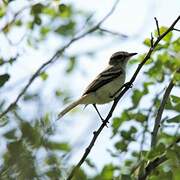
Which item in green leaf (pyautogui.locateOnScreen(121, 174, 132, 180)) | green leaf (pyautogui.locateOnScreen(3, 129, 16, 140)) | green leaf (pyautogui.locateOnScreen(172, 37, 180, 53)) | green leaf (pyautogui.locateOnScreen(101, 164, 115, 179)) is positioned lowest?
green leaf (pyautogui.locateOnScreen(172, 37, 180, 53))

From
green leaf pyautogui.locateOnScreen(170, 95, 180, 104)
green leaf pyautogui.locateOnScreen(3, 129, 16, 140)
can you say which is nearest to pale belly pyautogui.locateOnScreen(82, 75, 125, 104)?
green leaf pyautogui.locateOnScreen(170, 95, 180, 104)

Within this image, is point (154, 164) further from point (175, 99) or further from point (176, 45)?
point (176, 45)

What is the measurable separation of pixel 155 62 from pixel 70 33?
61.2 inches

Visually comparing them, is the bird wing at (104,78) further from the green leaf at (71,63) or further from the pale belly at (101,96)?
the green leaf at (71,63)

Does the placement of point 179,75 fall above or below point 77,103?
above

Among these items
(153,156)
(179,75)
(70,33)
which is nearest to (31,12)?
(70,33)

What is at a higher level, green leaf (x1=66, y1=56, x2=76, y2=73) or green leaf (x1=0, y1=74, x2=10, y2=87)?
green leaf (x1=0, y1=74, x2=10, y2=87)

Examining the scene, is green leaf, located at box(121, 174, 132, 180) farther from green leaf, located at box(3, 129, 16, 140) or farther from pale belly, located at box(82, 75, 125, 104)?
pale belly, located at box(82, 75, 125, 104)

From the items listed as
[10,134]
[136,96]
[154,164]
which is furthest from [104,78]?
[10,134]

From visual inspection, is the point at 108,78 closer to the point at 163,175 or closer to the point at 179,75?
the point at 179,75

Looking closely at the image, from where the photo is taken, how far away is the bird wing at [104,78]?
6.76 m

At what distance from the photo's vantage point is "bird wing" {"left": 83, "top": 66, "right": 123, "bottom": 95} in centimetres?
676

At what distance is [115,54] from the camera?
8117 mm

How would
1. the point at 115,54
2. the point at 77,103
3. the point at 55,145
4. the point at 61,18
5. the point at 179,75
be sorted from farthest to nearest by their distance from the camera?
1. the point at 115,54
2. the point at 61,18
3. the point at 77,103
4. the point at 179,75
5. the point at 55,145
